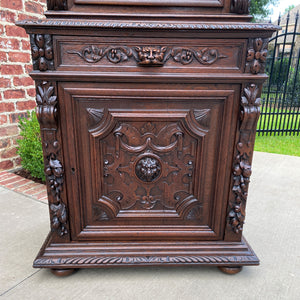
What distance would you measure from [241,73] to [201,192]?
2.24 feet

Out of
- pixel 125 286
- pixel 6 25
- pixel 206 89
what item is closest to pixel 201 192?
pixel 206 89

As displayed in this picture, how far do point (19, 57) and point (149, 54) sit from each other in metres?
2.25

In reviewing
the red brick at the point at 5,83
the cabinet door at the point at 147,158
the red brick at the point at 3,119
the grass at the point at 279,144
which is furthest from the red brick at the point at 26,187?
the grass at the point at 279,144

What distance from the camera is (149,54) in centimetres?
127

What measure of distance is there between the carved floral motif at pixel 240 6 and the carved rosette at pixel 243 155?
0.36 m

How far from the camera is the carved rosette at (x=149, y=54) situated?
127cm

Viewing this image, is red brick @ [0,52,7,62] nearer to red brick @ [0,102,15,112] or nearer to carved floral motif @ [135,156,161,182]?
red brick @ [0,102,15,112]

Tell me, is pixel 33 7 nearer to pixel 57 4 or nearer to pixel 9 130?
pixel 9 130

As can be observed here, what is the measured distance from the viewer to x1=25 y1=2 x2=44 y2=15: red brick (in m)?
2.93

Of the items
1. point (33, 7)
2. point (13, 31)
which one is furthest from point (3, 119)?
point (33, 7)

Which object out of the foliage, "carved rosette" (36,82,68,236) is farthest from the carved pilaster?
the foliage

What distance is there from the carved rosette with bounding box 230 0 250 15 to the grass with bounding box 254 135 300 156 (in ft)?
12.8

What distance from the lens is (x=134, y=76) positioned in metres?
1.29

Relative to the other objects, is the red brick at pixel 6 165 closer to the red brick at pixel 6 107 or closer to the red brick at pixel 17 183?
the red brick at pixel 17 183
